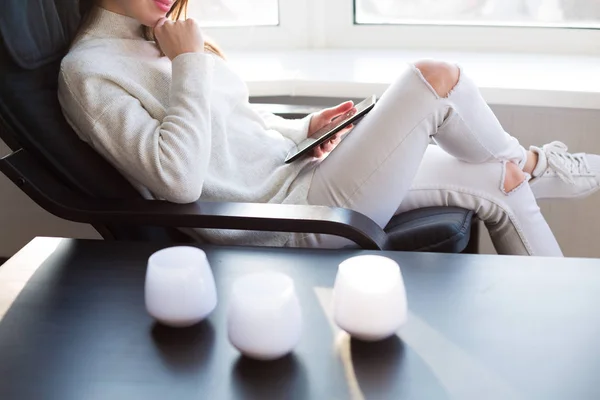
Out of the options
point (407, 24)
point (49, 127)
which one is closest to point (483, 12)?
point (407, 24)

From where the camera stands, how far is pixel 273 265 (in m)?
1.27

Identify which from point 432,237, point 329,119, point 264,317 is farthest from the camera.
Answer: point 329,119

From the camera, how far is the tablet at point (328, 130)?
1.54 m

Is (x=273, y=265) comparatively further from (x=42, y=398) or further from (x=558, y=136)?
(x=558, y=136)

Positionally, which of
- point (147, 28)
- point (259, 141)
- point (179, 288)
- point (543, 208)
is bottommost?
point (543, 208)

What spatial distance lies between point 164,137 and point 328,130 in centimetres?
38

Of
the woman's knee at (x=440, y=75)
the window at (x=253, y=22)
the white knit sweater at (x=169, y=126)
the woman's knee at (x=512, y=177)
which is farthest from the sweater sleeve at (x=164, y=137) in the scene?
the window at (x=253, y=22)

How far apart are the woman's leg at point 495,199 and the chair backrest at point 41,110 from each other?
1.91ft

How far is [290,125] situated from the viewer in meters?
1.80

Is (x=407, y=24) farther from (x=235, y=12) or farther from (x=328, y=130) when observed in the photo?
(x=328, y=130)

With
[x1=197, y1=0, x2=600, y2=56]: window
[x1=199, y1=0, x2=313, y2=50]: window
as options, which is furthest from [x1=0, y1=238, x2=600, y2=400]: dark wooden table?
[x1=199, y1=0, x2=313, y2=50]: window

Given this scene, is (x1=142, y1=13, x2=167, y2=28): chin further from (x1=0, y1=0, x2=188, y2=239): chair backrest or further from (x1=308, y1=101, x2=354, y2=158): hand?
(x1=308, y1=101, x2=354, y2=158): hand

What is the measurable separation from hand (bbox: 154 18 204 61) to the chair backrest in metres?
0.21

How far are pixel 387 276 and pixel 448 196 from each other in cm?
67
